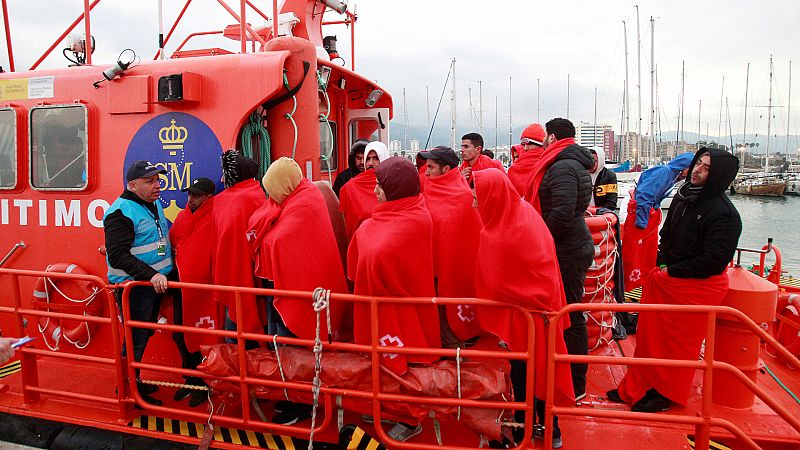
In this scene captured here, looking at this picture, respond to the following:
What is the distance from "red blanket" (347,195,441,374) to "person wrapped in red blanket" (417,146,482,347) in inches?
9.7

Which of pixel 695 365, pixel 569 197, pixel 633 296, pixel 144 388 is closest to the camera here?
pixel 695 365

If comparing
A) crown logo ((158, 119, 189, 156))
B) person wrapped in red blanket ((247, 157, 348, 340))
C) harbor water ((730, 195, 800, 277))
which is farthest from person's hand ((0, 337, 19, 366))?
harbor water ((730, 195, 800, 277))

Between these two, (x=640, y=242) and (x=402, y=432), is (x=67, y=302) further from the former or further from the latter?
(x=640, y=242)

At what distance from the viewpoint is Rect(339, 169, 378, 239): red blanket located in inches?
153

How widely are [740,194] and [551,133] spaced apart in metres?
47.4

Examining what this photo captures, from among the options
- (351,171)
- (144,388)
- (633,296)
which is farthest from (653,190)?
(144,388)

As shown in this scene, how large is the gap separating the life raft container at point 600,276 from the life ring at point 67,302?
407 centimetres

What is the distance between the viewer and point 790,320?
4324 mm

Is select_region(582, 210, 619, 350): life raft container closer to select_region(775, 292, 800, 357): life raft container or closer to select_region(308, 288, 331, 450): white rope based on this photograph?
select_region(775, 292, 800, 357): life raft container

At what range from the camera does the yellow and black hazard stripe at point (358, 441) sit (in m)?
2.79

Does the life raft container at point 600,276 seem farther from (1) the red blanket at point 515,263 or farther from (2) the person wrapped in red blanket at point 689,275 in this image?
(1) the red blanket at point 515,263

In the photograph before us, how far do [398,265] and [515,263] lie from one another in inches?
24.6

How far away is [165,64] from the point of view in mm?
3932

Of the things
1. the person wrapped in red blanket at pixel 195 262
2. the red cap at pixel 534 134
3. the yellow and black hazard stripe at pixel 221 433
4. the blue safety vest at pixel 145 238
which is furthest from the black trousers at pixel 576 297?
the blue safety vest at pixel 145 238
